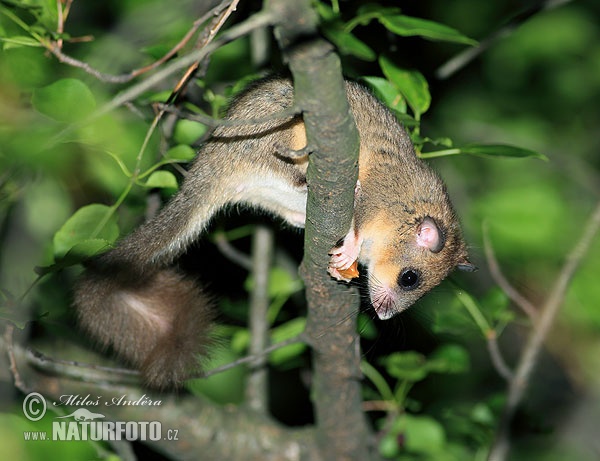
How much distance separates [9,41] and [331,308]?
1511 millimetres

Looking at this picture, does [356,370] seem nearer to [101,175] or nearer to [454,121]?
[101,175]

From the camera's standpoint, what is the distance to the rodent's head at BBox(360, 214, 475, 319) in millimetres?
3277

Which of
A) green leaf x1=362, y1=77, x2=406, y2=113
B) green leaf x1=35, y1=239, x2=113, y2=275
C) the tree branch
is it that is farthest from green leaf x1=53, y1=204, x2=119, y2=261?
green leaf x1=362, y1=77, x2=406, y2=113

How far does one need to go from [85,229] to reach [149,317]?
27.2 inches

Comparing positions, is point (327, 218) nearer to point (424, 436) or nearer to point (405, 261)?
point (405, 261)

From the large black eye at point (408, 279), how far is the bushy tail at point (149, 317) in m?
0.86

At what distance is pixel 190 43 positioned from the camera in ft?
10.6

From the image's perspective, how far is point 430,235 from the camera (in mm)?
3260

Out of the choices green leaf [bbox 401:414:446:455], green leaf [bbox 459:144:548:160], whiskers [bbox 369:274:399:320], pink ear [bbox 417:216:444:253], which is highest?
green leaf [bbox 459:144:548:160]

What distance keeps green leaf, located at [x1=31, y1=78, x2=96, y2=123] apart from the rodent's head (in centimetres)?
140

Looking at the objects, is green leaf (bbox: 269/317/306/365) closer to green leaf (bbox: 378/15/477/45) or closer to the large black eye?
the large black eye

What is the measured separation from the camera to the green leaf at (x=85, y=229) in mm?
2674

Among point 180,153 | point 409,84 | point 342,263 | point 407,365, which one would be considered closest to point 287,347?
point 407,365

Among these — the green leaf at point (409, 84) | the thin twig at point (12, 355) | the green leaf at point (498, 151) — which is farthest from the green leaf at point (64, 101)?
the green leaf at point (498, 151)
